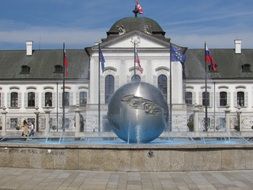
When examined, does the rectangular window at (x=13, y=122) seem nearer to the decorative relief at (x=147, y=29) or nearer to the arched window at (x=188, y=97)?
the decorative relief at (x=147, y=29)

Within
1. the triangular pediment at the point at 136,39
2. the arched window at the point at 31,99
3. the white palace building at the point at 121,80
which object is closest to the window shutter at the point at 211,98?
the white palace building at the point at 121,80

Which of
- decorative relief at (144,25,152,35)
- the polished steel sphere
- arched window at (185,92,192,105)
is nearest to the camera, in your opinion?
the polished steel sphere

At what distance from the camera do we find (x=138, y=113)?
15977 millimetres

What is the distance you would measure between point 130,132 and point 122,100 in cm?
106

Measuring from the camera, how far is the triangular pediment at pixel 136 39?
56156 millimetres

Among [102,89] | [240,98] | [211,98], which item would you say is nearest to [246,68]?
[240,98]

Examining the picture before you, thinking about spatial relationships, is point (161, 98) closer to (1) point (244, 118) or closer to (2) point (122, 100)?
(2) point (122, 100)

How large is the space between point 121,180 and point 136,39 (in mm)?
45247

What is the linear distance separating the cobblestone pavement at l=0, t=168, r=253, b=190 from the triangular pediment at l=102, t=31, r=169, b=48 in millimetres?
43346

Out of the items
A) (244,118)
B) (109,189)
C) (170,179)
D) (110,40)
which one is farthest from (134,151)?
(244,118)

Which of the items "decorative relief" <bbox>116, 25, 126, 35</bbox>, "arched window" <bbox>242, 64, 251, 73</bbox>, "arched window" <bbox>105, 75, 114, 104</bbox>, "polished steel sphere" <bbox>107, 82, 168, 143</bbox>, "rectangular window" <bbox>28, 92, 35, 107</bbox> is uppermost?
"decorative relief" <bbox>116, 25, 126, 35</bbox>

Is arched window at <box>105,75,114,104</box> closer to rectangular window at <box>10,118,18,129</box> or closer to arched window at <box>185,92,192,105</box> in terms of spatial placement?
arched window at <box>185,92,192,105</box>

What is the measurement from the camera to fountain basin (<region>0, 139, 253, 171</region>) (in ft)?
44.1

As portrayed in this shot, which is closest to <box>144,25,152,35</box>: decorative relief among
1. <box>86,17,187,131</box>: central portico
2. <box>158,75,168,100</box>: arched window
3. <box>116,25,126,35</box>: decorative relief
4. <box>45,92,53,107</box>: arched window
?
<box>86,17,187,131</box>: central portico
